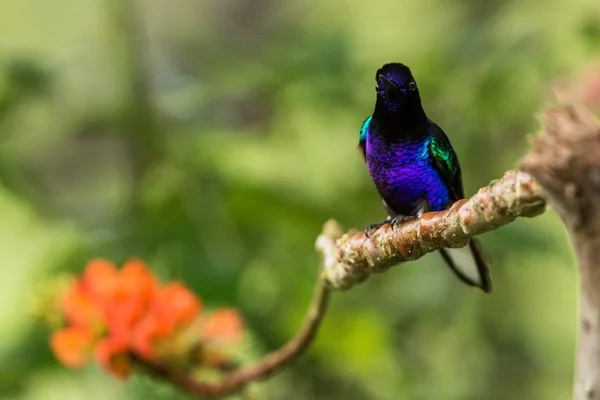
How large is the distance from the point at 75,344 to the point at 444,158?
599mm

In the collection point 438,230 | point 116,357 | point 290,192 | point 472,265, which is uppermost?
point 438,230

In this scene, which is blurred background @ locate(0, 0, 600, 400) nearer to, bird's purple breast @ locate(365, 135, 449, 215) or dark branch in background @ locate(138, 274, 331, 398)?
dark branch in background @ locate(138, 274, 331, 398)

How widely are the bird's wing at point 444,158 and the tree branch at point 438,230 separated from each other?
88 millimetres

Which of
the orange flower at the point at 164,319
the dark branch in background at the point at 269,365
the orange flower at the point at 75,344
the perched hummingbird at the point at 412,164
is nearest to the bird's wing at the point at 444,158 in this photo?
the perched hummingbird at the point at 412,164

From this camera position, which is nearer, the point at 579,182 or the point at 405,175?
the point at 579,182

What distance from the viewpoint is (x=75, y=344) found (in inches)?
39.1

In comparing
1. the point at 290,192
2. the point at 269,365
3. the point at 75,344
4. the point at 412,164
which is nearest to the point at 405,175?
the point at 412,164

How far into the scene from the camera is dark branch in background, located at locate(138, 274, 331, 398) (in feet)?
2.33

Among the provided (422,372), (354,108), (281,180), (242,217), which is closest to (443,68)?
(354,108)

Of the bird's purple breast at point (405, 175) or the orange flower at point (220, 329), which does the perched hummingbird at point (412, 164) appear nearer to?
the bird's purple breast at point (405, 175)

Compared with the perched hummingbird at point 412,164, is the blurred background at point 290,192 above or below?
below

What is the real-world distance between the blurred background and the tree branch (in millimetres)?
838

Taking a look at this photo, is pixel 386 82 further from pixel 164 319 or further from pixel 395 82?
pixel 164 319

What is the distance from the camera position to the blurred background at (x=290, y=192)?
154cm
